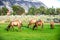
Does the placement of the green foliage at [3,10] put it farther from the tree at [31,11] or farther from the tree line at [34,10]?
the tree at [31,11]

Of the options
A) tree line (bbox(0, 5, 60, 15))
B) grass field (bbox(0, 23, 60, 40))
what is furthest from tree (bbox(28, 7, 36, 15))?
grass field (bbox(0, 23, 60, 40))

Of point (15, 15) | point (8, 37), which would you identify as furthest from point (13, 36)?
point (15, 15)

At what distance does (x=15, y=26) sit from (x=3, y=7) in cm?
21

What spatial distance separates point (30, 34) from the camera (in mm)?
1130

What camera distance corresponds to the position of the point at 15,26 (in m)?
1.16

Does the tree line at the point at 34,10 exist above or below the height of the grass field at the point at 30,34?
above

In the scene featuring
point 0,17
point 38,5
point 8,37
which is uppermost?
point 38,5

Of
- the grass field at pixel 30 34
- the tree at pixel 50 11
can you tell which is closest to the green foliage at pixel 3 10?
the grass field at pixel 30 34

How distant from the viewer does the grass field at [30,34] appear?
3.66ft

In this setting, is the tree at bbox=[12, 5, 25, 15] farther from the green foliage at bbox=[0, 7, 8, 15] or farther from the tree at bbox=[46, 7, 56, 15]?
the tree at bbox=[46, 7, 56, 15]

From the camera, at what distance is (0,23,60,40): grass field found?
1116mm

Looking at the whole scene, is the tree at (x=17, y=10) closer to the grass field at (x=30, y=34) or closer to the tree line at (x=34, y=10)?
the tree line at (x=34, y=10)

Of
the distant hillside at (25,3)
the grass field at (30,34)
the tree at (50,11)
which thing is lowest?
the grass field at (30,34)

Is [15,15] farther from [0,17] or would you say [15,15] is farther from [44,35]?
[44,35]
